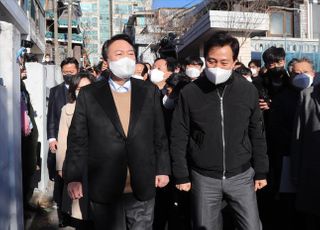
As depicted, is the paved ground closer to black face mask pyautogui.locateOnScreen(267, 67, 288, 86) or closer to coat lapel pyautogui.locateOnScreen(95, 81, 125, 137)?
coat lapel pyautogui.locateOnScreen(95, 81, 125, 137)

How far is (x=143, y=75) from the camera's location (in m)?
6.21

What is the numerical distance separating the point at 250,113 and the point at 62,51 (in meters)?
51.3

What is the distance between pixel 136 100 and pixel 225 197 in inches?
40.3

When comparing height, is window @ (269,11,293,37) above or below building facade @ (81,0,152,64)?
below

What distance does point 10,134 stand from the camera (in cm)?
390

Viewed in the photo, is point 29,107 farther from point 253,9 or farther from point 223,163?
point 253,9

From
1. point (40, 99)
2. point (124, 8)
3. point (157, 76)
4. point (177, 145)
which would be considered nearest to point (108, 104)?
point (177, 145)

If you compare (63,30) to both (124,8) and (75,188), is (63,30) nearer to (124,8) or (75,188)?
(124,8)

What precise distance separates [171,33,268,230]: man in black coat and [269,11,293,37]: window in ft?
67.6

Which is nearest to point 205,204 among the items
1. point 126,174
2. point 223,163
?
point 223,163

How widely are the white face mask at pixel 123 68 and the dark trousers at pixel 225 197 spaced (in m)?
0.92

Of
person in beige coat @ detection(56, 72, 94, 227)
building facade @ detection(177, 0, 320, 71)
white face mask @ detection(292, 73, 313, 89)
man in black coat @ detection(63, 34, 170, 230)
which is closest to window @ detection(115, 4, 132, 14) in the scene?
building facade @ detection(177, 0, 320, 71)

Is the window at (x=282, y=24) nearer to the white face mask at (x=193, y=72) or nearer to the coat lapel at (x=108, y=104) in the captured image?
the white face mask at (x=193, y=72)

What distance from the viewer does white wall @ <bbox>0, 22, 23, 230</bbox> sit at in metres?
3.69
